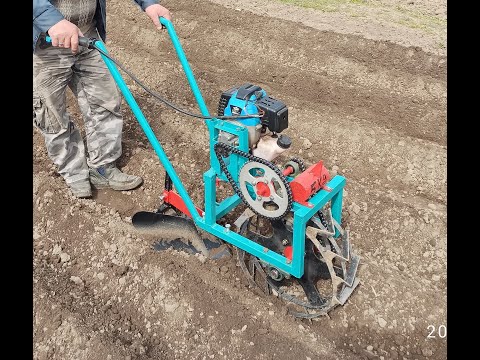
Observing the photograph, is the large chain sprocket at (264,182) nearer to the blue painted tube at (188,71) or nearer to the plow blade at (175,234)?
the blue painted tube at (188,71)

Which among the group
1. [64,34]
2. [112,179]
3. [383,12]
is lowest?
[383,12]

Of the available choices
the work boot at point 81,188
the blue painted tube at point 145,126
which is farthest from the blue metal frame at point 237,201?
the work boot at point 81,188

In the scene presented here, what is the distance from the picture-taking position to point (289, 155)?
4.64 m

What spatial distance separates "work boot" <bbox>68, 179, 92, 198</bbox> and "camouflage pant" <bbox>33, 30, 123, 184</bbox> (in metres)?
0.04

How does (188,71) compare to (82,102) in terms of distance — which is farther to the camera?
(82,102)

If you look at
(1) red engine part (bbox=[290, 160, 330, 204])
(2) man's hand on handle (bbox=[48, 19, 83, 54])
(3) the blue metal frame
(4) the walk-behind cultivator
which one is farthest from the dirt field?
(2) man's hand on handle (bbox=[48, 19, 83, 54])

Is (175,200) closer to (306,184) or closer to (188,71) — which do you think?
(188,71)

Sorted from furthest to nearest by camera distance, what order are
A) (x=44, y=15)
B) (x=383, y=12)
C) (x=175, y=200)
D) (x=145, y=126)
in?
(x=383, y=12), (x=175, y=200), (x=145, y=126), (x=44, y=15)

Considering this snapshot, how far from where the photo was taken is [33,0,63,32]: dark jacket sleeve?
10.1 feet

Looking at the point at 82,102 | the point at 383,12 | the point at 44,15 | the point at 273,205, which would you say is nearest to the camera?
the point at 273,205

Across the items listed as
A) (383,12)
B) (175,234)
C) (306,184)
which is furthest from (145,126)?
(383,12)

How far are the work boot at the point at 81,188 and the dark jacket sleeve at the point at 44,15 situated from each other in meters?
1.42

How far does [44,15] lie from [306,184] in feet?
5.92

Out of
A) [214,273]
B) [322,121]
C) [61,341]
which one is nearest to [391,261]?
[214,273]
